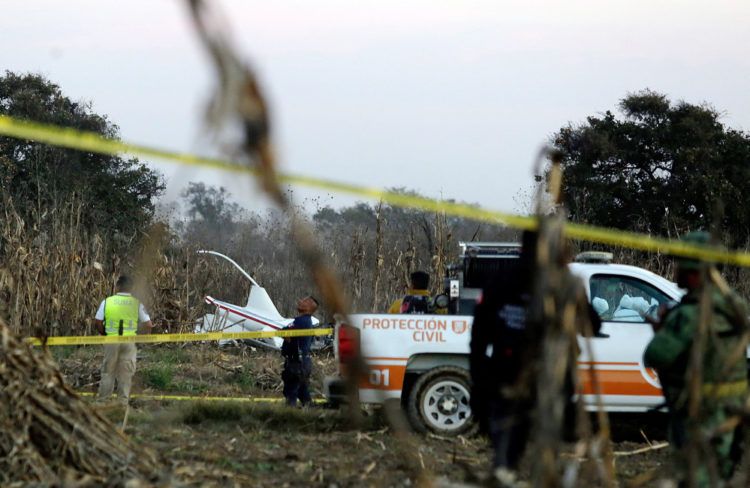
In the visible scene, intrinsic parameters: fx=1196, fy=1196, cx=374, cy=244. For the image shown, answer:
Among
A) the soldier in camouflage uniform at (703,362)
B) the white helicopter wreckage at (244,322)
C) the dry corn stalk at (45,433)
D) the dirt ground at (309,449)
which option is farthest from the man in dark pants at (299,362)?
the soldier in camouflage uniform at (703,362)

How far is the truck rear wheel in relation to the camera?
11109 mm

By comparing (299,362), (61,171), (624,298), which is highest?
(61,171)

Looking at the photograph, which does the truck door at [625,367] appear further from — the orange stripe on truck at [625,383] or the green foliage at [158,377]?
the green foliage at [158,377]

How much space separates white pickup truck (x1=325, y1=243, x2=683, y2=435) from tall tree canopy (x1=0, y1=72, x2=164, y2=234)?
16929 millimetres

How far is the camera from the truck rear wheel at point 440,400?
11.1 m

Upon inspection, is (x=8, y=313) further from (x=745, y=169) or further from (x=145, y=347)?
(x=745, y=169)

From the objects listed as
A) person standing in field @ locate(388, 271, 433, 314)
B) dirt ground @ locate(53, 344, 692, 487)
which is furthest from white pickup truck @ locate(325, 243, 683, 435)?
person standing in field @ locate(388, 271, 433, 314)

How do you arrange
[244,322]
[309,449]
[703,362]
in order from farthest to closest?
[244,322] < [309,449] < [703,362]

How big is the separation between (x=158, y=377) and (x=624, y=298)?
7936 millimetres

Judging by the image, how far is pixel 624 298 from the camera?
37.0 feet

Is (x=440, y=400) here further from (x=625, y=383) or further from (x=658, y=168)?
(x=658, y=168)

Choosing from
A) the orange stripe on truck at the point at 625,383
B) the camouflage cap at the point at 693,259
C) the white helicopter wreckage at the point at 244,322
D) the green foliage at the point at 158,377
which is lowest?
the green foliage at the point at 158,377

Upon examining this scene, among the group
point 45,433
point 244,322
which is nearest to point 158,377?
point 244,322

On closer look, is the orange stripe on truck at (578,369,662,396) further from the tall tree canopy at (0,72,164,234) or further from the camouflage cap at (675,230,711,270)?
the tall tree canopy at (0,72,164,234)
